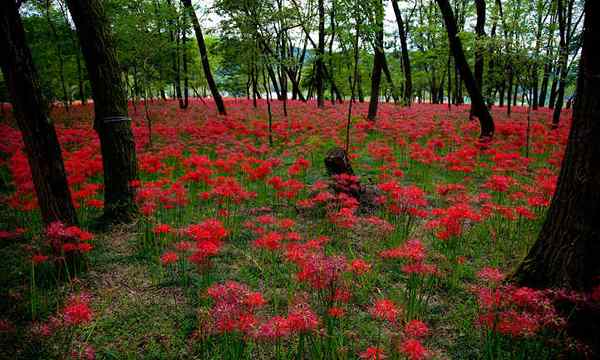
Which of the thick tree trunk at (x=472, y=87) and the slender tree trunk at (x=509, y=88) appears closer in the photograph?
the thick tree trunk at (x=472, y=87)

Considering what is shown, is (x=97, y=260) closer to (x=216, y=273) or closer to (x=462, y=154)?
(x=216, y=273)

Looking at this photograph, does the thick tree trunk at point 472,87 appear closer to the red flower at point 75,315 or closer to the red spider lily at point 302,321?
the red spider lily at point 302,321

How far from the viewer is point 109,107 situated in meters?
5.84

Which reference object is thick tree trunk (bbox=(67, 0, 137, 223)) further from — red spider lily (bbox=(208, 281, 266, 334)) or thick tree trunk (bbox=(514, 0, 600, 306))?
thick tree trunk (bbox=(514, 0, 600, 306))

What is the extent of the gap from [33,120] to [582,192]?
620cm

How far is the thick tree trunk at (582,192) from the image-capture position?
2988 mm

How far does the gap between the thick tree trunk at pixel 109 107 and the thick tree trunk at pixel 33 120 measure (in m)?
1.51

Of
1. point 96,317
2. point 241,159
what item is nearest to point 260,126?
point 241,159

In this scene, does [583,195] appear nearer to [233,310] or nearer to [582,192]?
[582,192]

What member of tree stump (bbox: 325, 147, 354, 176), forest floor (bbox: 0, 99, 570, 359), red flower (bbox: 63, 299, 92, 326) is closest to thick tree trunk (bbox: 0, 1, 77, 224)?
forest floor (bbox: 0, 99, 570, 359)

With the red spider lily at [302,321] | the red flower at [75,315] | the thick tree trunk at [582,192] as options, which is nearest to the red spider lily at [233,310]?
the red spider lily at [302,321]

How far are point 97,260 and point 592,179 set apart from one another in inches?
249

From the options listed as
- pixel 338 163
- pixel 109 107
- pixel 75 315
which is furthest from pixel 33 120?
pixel 338 163

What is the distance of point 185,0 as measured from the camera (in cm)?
1869
